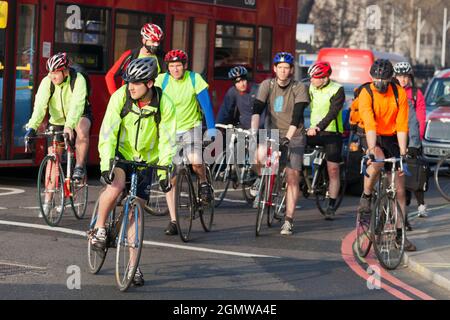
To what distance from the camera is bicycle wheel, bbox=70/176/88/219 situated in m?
12.0

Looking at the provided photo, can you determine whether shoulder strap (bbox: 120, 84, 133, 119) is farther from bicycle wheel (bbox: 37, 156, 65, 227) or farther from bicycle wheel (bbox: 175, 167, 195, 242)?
bicycle wheel (bbox: 37, 156, 65, 227)

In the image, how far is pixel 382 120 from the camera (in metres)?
10.8

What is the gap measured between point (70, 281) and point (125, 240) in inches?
26.0

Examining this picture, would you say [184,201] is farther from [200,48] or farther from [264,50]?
[264,50]

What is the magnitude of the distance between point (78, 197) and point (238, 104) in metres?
3.44

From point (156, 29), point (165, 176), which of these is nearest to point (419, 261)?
point (165, 176)

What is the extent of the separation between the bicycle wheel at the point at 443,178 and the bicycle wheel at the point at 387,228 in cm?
571

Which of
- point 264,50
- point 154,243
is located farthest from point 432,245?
point 264,50

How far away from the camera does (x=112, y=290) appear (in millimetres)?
8453

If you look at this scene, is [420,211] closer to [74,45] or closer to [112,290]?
[74,45]

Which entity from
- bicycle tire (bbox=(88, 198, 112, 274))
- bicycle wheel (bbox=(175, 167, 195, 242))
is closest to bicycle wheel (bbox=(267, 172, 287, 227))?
bicycle wheel (bbox=(175, 167, 195, 242))

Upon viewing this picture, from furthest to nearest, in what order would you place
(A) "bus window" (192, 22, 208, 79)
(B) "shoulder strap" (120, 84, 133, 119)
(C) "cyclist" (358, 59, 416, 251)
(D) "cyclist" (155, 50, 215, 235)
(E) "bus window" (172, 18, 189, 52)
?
(A) "bus window" (192, 22, 208, 79) → (E) "bus window" (172, 18, 189, 52) → (D) "cyclist" (155, 50, 215, 235) → (C) "cyclist" (358, 59, 416, 251) → (B) "shoulder strap" (120, 84, 133, 119)

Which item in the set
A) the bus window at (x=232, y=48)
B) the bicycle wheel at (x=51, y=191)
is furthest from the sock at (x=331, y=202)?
the bus window at (x=232, y=48)

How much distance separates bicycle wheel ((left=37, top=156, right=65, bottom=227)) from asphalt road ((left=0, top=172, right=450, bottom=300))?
0.14 meters
